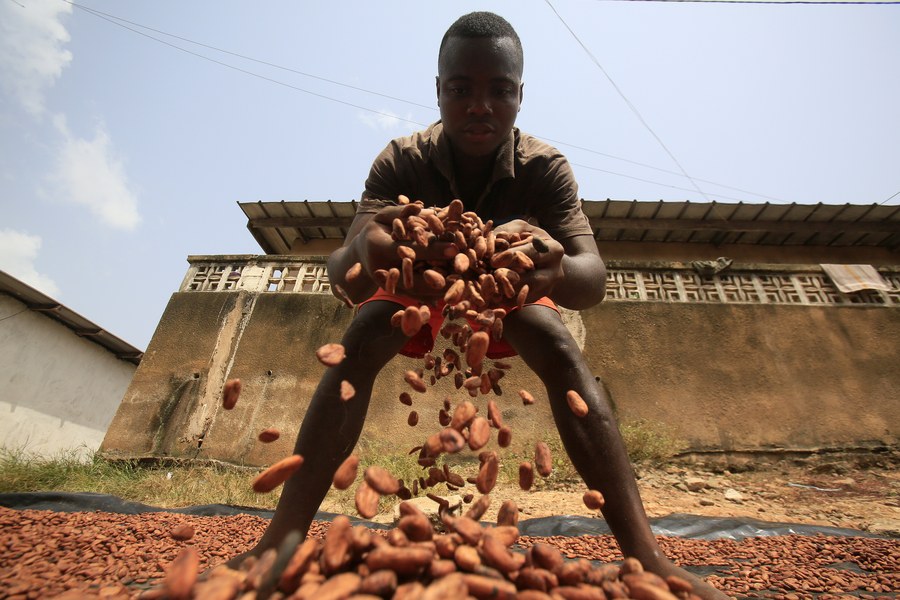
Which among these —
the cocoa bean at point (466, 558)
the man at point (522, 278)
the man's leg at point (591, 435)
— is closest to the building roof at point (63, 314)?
the man at point (522, 278)

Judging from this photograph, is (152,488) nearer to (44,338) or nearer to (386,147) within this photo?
(386,147)

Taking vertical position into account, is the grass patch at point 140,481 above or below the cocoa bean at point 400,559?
below

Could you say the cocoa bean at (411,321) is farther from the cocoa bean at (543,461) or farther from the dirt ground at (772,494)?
the dirt ground at (772,494)

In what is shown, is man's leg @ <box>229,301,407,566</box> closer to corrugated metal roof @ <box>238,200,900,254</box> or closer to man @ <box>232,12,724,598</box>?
man @ <box>232,12,724,598</box>

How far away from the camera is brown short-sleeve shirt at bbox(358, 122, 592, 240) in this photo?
1.57m

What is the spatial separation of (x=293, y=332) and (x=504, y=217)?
12.5 ft

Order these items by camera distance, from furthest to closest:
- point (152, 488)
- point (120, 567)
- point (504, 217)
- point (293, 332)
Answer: point (293, 332) < point (152, 488) < point (504, 217) < point (120, 567)

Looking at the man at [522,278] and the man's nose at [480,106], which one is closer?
the man at [522,278]

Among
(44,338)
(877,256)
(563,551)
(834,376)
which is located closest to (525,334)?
(563,551)

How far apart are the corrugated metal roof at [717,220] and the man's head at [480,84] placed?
4550mm

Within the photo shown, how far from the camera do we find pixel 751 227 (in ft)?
19.6

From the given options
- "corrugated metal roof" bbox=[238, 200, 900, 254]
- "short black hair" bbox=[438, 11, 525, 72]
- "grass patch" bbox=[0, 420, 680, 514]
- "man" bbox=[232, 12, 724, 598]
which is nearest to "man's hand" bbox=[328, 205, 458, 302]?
"man" bbox=[232, 12, 724, 598]

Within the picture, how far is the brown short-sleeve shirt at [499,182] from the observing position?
157cm

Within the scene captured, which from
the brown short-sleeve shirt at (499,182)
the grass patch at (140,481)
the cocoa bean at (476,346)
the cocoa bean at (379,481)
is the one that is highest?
the brown short-sleeve shirt at (499,182)
